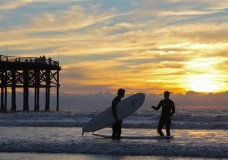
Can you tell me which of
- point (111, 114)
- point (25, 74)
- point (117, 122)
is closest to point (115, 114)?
point (117, 122)

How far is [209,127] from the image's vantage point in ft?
73.6

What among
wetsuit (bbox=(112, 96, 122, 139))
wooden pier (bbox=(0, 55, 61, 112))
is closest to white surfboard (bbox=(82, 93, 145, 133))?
wetsuit (bbox=(112, 96, 122, 139))

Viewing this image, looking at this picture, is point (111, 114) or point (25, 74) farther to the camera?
point (25, 74)

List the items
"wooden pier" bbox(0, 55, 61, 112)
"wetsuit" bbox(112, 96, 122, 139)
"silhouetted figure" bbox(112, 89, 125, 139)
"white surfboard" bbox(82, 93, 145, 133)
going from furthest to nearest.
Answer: "wooden pier" bbox(0, 55, 61, 112) < "white surfboard" bbox(82, 93, 145, 133) < "wetsuit" bbox(112, 96, 122, 139) < "silhouetted figure" bbox(112, 89, 125, 139)

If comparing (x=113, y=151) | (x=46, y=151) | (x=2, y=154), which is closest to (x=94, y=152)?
(x=113, y=151)

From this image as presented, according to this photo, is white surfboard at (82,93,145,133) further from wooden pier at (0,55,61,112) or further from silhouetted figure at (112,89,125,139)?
wooden pier at (0,55,61,112)

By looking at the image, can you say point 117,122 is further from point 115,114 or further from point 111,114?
point 111,114

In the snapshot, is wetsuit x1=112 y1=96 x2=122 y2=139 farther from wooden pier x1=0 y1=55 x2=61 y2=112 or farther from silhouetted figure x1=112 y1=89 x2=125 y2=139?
wooden pier x1=0 y1=55 x2=61 y2=112

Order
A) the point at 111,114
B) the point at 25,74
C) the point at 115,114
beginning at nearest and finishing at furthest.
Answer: the point at 115,114
the point at 111,114
the point at 25,74

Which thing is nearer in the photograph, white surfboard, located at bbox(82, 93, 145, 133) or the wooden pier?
white surfboard, located at bbox(82, 93, 145, 133)

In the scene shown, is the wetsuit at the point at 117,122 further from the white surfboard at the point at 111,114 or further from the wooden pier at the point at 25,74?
the wooden pier at the point at 25,74

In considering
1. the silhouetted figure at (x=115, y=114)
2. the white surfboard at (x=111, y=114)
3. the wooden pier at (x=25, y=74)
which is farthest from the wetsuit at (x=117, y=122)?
the wooden pier at (x=25, y=74)

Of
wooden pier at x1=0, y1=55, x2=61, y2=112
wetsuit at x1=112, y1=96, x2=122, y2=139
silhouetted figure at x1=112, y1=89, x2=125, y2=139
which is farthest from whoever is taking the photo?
wooden pier at x1=0, y1=55, x2=61, y2=112

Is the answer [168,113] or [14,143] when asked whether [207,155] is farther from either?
[14,143]
